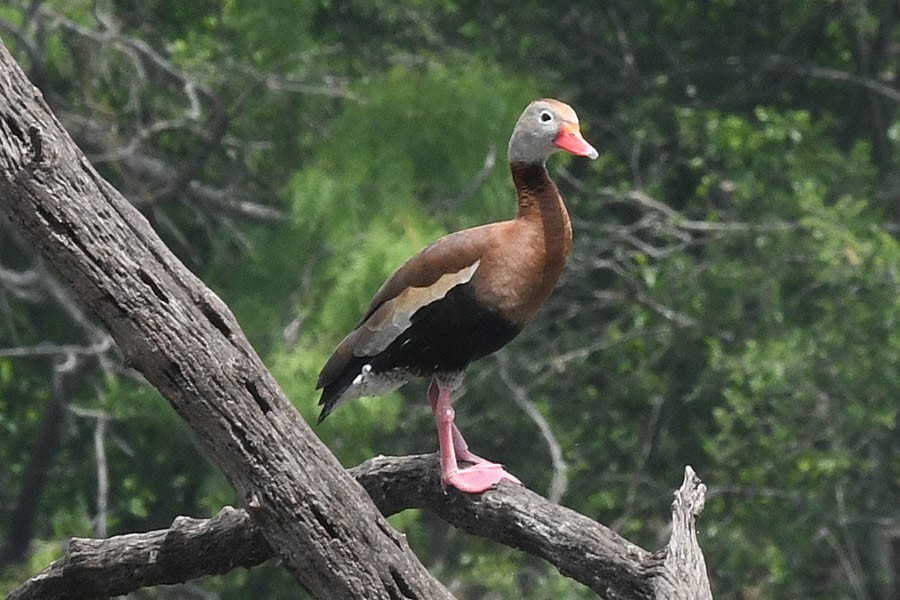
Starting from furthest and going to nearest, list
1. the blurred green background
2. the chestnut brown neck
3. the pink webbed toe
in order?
the blurred green background < the chestnut brown neck < the pink webbed toe

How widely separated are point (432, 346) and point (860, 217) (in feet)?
17.3

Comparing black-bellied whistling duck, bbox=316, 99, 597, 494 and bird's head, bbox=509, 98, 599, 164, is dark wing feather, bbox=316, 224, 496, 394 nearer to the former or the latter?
black-bellied whistling duck, bbox=316, 99, 597, 494

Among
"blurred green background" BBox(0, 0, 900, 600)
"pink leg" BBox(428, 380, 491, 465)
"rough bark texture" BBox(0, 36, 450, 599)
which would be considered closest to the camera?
"rough bark texture" BBox(0, 36, 450, 599)

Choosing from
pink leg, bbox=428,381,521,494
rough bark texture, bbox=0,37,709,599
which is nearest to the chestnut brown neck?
pink leg, bbox=428,381,521,494

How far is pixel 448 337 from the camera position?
391 cm

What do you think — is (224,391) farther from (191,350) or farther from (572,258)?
(572,258)

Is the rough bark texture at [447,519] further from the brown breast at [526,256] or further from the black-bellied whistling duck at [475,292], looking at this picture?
the brown breast at [526,256]

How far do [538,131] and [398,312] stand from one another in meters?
0.48

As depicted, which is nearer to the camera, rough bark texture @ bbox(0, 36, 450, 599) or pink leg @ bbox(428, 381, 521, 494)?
rough bark texture @ bbox(0, 36, 450, 599)

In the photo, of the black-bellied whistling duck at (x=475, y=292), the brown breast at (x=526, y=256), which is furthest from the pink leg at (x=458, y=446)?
the brown breast at (x=526, y=256)

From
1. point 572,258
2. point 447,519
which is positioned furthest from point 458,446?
point 572,258

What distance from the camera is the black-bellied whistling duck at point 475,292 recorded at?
150 inches

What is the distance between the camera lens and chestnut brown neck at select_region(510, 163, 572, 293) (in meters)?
3.83

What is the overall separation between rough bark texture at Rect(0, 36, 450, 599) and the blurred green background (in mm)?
3991
